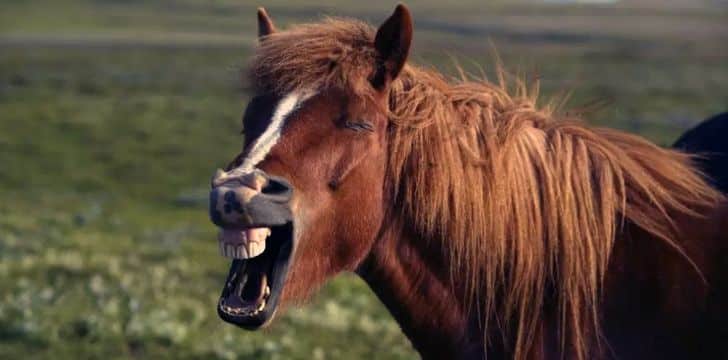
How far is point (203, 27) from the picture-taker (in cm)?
8281

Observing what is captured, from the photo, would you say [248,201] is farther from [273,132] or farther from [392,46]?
[392,46]

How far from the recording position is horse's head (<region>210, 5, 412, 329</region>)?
334 cm

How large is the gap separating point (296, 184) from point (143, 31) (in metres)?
75.1


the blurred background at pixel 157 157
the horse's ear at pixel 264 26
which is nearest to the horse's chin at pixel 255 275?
the blurred background at pixel 157 157

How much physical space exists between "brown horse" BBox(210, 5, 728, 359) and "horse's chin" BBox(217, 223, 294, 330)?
25 millimetres

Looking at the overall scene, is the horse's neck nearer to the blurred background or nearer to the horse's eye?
the horse's eye

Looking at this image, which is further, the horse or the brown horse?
the horse

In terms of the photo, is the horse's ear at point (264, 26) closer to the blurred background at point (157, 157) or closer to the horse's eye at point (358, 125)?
the blurred background at point (157, 157)

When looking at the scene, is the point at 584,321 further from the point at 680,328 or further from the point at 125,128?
the point at 125,128

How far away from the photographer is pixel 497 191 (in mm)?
3635

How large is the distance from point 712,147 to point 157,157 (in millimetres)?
22066

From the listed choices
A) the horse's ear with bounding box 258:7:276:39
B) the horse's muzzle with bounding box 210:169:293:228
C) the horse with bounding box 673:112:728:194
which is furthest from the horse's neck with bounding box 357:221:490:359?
the horse with bounding box 673:112:728:194

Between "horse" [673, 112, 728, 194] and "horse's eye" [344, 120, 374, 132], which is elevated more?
"horse's eye" [344, 120, 374, 132]

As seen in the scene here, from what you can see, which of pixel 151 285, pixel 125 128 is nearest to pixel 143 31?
pixel 125 128
